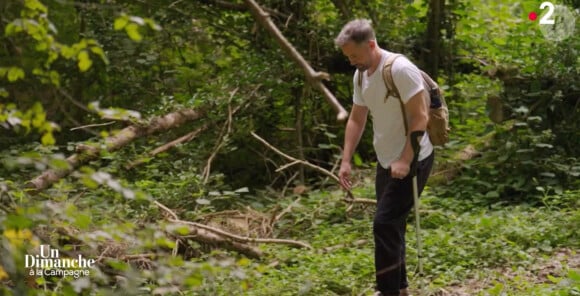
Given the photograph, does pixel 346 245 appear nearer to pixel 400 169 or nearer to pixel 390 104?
pixel 400 169

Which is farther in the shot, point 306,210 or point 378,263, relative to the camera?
point 306,210

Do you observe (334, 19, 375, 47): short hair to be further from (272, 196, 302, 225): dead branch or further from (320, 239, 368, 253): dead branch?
(272, 196, 302, 225): dead branch

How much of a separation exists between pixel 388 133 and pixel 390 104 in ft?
0.71

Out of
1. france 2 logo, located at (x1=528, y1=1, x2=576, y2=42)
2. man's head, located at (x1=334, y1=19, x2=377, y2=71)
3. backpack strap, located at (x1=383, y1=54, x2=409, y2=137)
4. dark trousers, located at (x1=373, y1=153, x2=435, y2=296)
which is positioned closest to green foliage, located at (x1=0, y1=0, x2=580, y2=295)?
france 2 logo, located at (x1=528, y1=1, x2=576, y2=42)

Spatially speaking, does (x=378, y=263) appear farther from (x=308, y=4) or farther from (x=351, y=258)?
(x=308, y=4)

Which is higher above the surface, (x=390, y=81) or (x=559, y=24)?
(x=559, y=24)

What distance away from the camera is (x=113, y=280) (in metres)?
5.77

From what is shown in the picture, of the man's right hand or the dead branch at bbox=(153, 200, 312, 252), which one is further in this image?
the dead branch at bbox=(153, 200, 312, 252)

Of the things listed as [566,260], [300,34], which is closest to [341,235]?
[566,260]

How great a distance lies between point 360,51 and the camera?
511cm

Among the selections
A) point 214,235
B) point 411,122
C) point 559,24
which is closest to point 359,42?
point 411,122

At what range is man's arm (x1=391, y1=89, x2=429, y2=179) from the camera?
16.5 feet

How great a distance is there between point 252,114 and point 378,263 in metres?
4.74

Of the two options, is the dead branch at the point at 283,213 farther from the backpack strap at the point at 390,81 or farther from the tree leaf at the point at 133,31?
the tree leaf at the point at 133,31
